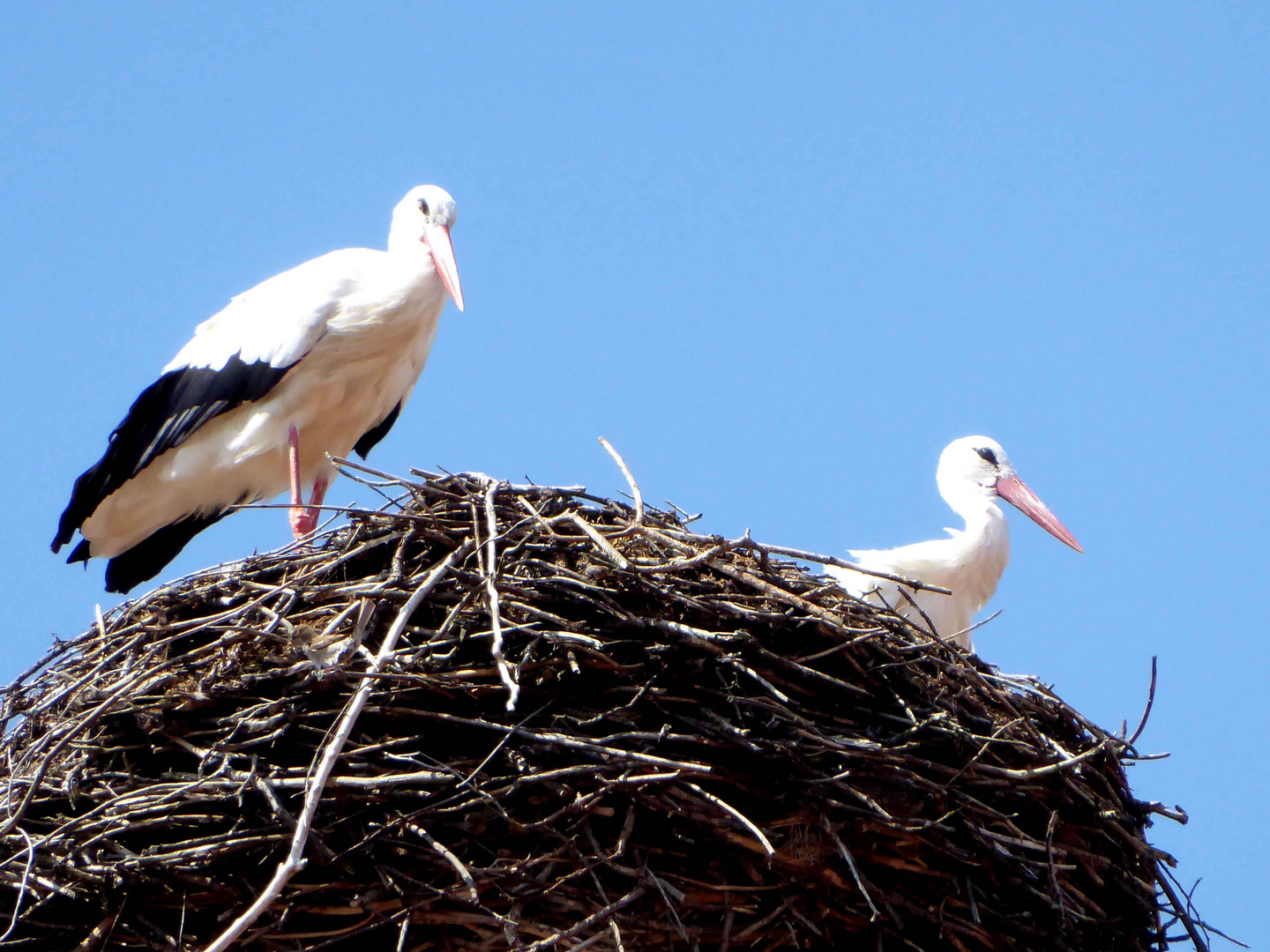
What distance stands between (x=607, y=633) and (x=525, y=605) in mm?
179

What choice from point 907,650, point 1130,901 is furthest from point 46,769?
point 1130,901

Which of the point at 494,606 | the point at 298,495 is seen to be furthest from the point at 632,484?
the point at 298,495

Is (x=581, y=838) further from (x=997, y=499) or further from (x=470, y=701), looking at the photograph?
(x=997, y=499)

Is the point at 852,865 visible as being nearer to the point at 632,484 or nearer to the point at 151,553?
the point at 632,484

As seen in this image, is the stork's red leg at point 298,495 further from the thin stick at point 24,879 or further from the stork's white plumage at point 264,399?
the thin stick at point 24,879

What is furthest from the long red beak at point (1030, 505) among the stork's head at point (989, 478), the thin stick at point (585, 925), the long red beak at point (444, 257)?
the thin stick at point (585, 925)

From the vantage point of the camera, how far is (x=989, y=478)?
642 centimetres

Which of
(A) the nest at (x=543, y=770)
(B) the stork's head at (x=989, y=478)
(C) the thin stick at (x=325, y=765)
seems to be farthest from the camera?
(B) the stork's head at (x=989, y=478)

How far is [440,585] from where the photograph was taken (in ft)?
11.1

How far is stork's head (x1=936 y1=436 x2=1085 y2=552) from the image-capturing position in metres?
6.36

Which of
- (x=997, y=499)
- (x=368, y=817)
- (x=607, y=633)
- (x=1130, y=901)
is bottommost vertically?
(x=368, y=817)

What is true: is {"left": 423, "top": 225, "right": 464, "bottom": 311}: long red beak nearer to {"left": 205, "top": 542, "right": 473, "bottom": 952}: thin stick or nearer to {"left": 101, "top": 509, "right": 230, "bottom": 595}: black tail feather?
{"left": 101, "top": 509, "right": 230, "bottom": 595}: black tail feather

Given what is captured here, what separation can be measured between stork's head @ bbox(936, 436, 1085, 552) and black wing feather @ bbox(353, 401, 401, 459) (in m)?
2.07

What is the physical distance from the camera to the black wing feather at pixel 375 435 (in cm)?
595
